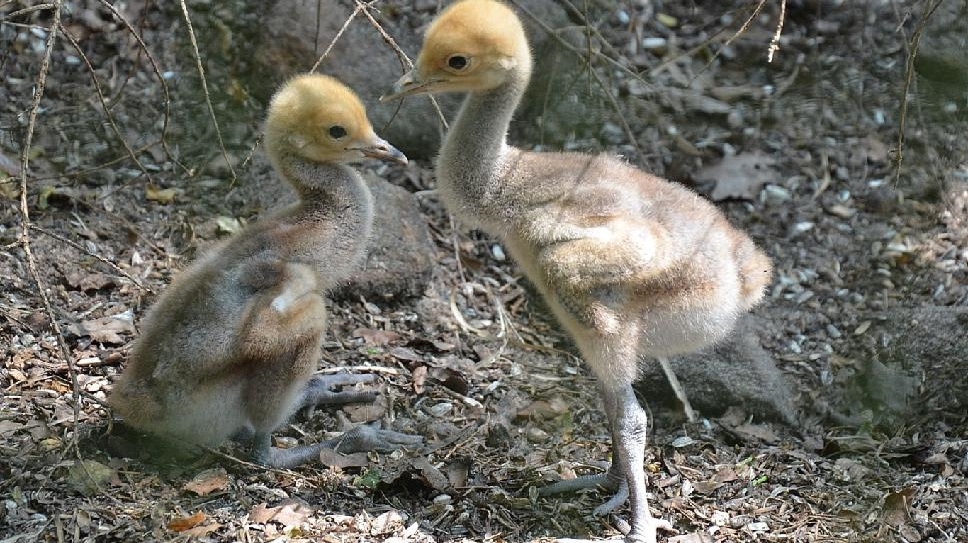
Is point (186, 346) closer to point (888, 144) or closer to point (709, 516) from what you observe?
point (709, 516)

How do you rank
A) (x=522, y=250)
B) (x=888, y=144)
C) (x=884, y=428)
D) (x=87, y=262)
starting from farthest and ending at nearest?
(x=888, y=144) → (x=87, y=262) → (x=884, y=428) → (x=522, y=250)

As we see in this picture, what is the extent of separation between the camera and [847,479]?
203 inches

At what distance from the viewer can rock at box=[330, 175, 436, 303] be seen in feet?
20.6

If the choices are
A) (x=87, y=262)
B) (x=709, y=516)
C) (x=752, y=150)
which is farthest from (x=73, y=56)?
(x=709, y=516)

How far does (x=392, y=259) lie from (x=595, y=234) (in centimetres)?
201

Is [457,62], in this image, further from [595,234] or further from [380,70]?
[380,70]

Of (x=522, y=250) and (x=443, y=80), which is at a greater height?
(x=443, y=80)

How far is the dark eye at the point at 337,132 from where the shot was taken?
4.92 metres

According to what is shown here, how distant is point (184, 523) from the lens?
4492 mm

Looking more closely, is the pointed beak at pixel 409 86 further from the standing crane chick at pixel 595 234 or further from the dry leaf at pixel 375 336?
the dry leaf at pixel 375 336

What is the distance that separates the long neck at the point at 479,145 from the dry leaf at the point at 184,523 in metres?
1.69

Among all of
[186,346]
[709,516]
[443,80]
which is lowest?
[709,516]

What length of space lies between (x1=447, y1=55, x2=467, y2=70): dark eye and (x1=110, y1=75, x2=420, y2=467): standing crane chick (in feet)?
1.56

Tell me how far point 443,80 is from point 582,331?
1.21 metres
